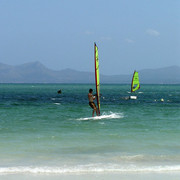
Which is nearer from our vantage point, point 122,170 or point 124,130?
point 122,170

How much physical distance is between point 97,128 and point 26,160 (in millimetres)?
8621

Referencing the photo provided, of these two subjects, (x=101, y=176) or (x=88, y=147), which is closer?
(x=101, y=176)

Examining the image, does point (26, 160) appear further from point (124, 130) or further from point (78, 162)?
point (124, 130)

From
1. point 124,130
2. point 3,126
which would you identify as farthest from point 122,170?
point 3,126

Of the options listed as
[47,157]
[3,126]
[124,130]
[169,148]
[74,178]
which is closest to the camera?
[74,178]

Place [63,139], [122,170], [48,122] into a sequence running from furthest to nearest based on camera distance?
[48,122] < [63,139] < [122,170]

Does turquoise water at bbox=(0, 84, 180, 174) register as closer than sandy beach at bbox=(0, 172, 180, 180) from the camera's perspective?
No

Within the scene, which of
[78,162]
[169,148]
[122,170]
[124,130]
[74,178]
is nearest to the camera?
[74,178]

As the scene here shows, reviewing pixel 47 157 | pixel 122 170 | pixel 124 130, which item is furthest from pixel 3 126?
pixel 122 170

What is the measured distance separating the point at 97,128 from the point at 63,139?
13.3 feet

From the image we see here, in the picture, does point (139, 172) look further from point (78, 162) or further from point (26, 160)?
point (26, 160)

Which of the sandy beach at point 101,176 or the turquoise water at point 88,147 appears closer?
the sandy beach at point 101,176

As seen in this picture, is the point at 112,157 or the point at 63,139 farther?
the point at 63,139

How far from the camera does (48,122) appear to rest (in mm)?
24516
